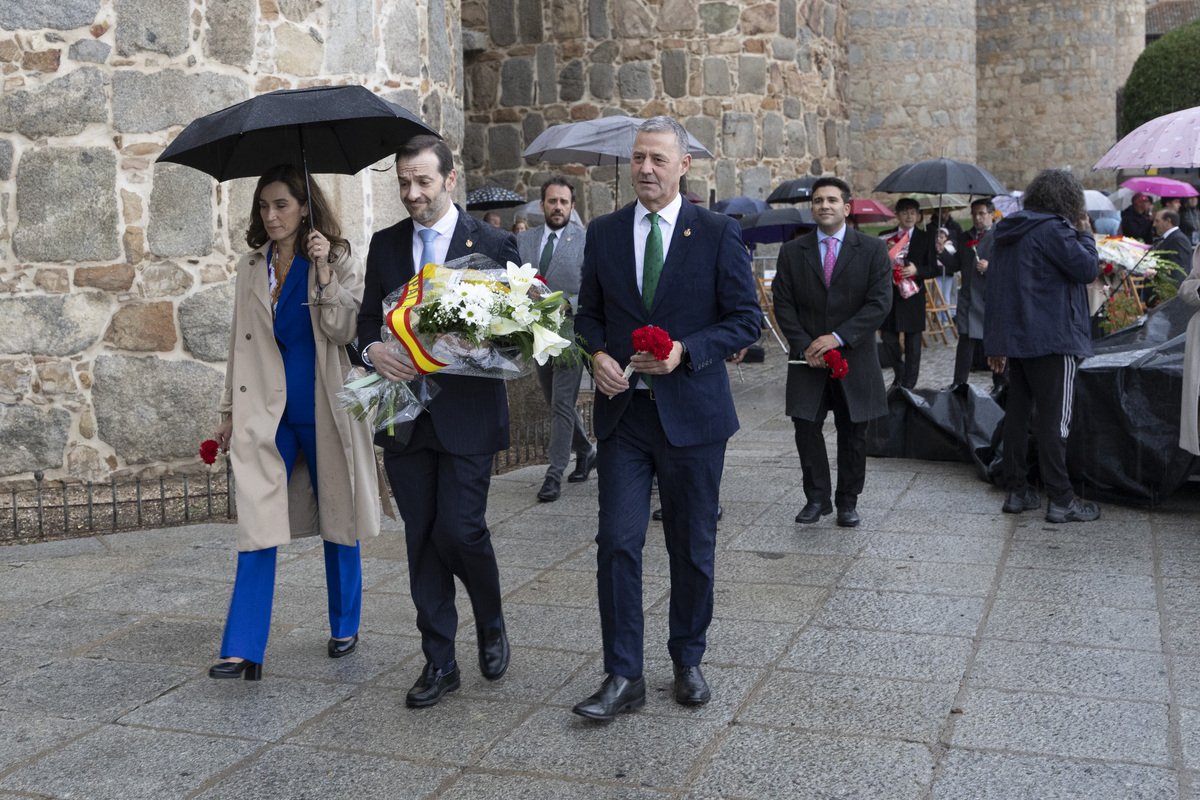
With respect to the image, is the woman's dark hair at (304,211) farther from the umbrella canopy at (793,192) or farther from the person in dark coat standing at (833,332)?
the umbrella canopy at (793,192)

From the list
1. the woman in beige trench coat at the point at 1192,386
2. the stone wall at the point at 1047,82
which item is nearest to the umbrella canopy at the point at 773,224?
the woman in beige trench coat at the point at 1192,386

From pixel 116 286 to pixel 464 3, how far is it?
847 cm

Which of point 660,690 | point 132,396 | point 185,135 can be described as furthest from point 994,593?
point 132,396

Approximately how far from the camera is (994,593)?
5277 mm

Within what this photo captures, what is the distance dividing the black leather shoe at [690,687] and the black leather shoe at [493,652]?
0.63 m

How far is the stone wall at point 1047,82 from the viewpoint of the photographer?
101 ft

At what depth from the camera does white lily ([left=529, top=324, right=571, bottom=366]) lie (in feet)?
12.6

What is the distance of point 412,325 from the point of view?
3836 millimetres

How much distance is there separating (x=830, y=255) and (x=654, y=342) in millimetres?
3189

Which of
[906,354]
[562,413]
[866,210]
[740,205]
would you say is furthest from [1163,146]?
[866,210]

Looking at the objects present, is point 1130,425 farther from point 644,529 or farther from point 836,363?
point 644,529

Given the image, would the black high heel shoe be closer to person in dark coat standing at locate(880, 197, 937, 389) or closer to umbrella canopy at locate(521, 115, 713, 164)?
umbrella canopy at locate(521, 115, 713, 164)

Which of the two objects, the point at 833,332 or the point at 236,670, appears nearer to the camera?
the point at 236,670

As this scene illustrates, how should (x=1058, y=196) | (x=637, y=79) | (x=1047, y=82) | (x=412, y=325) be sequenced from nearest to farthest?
(x=412, y=325), (x=1058, y=196), (x=637, y=79), (x=1047, y=82)
